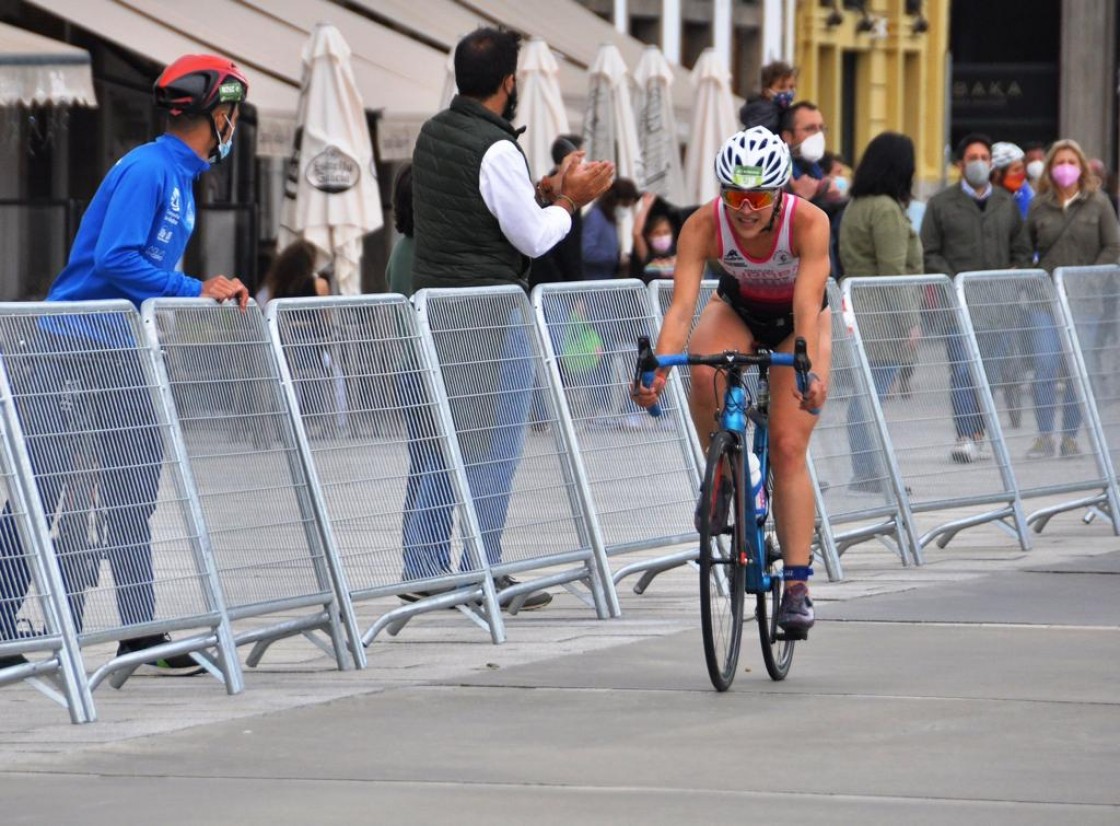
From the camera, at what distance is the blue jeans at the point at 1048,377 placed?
43.5ft

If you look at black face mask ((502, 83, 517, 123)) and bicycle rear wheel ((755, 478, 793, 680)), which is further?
black face mask ((502, 83, 517, 123))

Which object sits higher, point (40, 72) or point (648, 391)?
point (40, 72)

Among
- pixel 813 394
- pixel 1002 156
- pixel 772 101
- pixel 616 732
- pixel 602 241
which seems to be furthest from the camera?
pixel 1002 156

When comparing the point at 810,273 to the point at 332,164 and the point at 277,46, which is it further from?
the point at 277,46

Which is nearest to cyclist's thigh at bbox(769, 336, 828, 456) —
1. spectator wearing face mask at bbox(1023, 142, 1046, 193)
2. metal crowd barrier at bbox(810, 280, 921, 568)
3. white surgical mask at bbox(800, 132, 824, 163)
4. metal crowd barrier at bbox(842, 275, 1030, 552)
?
metal crowd barrier at bbox(810, 280, 921, 568)

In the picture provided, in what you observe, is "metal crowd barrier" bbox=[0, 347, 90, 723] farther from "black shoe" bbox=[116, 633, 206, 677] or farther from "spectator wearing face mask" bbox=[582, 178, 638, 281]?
"spectator wearing face mask" bbox=[582, 178, 638, 281]

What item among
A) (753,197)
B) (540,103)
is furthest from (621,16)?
(753,197)

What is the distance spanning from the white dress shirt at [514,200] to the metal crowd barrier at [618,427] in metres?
0.20

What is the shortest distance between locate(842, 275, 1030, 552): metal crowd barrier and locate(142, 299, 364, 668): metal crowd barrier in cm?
359

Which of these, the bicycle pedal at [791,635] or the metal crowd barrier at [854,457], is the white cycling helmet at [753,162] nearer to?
the bicycle pedal at [791,635]

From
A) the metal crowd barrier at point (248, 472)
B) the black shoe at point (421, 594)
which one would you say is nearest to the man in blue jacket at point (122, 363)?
the metal crowd barrier at point (248, 472)

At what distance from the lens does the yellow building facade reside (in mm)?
48531

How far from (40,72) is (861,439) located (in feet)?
22.0

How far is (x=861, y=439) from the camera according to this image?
12047 mm
